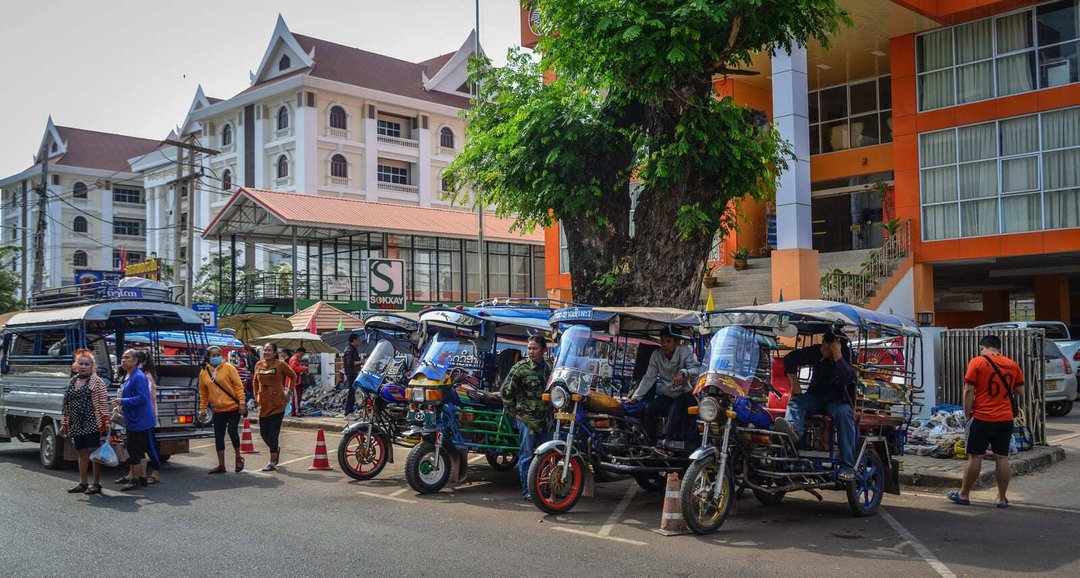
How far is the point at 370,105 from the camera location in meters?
54.3

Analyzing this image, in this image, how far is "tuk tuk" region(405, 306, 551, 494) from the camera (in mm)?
11195

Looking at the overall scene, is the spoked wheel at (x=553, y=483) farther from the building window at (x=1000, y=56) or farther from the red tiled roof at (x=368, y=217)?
the red tiled roof at (x=368, y=217)

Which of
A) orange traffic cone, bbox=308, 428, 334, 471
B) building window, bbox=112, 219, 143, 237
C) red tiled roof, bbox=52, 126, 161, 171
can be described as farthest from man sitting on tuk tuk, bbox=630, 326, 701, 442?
red tiled roof, bbox=52, 126, 161, 171

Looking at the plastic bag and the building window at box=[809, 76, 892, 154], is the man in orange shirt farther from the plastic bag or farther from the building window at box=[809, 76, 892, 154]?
the building window at box=[809, 76, 892, 154]

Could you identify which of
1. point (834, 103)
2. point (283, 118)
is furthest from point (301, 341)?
point (283, 118)

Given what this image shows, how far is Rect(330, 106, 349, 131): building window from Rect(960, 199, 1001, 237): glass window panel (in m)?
38.2

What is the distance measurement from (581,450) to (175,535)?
4224 mm

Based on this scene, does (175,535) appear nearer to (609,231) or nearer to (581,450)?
(581,450)

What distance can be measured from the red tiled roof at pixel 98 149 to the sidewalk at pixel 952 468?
7146 centimetres

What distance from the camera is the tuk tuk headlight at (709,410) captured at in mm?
8516

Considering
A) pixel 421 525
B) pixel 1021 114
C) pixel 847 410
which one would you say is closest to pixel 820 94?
pixel 1021 114

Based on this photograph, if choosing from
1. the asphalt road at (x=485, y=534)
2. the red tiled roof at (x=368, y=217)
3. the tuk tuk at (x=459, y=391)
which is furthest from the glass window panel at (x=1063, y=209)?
the tuk tuk at (x=459, y=391)

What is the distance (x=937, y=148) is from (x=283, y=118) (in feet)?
131

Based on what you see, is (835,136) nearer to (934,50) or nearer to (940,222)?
(934,50)
